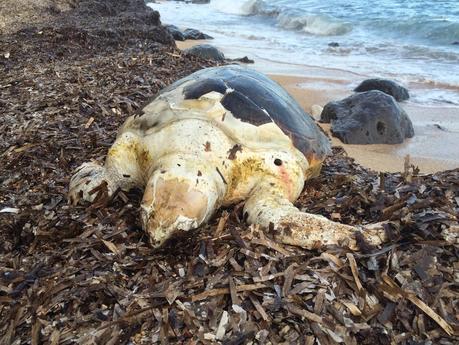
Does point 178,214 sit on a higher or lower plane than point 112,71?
higher

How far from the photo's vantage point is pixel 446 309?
1.94 m

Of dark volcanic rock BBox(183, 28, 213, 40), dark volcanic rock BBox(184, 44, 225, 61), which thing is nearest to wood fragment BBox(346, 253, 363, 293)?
dark volcanic rock BBox(184, 44, 225, 61)

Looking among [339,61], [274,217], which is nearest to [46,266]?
[274,217]

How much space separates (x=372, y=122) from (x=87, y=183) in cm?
352

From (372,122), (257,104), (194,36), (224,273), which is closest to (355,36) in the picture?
(194,36)

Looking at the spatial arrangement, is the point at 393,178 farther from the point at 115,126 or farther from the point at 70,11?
the point at 70,11

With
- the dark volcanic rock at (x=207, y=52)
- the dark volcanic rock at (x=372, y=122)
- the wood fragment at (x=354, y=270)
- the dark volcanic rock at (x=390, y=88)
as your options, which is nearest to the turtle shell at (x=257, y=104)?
the wood fragment at (x=354, y=270)

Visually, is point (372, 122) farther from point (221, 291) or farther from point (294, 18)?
point (294, 18)

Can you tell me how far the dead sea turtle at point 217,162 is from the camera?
2.27 metres

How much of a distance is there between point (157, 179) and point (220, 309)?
0.70 meters

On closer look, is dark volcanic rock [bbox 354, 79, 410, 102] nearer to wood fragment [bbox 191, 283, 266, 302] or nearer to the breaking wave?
wood fragment [bbox 191, 283, 266, 302]

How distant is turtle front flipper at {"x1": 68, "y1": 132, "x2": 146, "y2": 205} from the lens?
270 cm

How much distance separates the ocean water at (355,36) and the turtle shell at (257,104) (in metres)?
4.48

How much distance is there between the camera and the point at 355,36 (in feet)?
41.9
